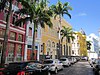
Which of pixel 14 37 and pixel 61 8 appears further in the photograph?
pixel 61 8

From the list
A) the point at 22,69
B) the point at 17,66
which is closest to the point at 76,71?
the point at 17,66

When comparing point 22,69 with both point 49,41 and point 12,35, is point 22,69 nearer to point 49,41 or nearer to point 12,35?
point 12,35

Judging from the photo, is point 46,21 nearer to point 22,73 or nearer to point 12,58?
point 12,58

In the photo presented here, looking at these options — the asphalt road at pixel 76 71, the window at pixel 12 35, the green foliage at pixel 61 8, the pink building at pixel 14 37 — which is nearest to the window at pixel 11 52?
the pink building at pixel 14 37

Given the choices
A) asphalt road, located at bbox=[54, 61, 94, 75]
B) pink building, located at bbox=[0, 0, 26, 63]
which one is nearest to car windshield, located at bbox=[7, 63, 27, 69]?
asphalt road, located at bbox=[54, 61, 94, 75]

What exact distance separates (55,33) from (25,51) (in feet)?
72.4

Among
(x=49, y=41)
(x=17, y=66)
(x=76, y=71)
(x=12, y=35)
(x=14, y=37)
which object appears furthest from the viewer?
(x=49, y=41)

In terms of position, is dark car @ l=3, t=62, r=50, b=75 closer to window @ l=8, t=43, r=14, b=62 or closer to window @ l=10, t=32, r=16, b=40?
window @ l=8, t=43, r=14, b=62

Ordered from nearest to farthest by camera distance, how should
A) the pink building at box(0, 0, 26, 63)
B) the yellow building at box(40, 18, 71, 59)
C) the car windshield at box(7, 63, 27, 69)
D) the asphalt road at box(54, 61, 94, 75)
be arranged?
the car windshield at box(7, 63, 27, 69) → the asphalt road at box(54, 61, 94, 75) → the pink building at box(0, 0, 26, 63) → the yellow building at box(40, 18, 71, 59)

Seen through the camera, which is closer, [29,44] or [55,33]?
[29,44]

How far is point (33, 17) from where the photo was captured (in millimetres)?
30938

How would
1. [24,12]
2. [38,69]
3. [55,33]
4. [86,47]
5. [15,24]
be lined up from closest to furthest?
[38,69] → [24,12] → [15,24] → [55,33] → [86,47]

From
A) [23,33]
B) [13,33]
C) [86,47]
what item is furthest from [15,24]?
[86,47]

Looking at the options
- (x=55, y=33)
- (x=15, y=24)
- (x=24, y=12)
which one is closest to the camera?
(x=24, y=12)
